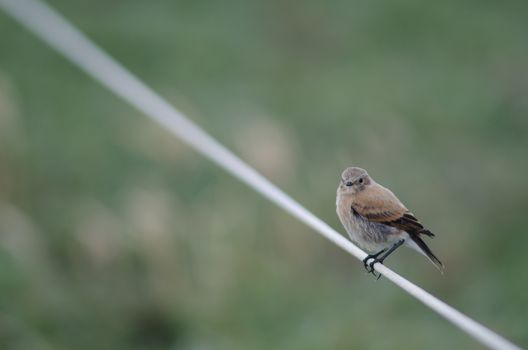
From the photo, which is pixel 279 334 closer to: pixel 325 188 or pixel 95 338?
pixel 95 338

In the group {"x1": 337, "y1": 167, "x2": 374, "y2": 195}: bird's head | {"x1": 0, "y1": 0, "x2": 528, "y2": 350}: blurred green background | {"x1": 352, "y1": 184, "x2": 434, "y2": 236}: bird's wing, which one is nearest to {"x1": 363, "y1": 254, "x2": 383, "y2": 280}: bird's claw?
{"x1": 352, "y1": 184, "x2": 434, "y2": 236}: bird's wing

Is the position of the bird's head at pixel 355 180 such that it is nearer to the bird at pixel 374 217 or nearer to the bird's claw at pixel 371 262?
the bird at pixel 374 217

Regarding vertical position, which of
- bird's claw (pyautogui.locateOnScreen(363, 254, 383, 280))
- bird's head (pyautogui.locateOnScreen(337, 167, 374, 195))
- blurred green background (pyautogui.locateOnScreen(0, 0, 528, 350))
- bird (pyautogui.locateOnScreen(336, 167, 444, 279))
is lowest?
bird's claw (pyautogui.locateOnScreen(363, 254, 383, 280))

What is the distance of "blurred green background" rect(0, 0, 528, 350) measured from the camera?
802 cm

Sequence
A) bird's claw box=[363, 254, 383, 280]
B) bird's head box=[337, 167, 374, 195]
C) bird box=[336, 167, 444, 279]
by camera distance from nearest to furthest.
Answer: bird's claw box=[363, 254, 383, 280] < bird box=[336, 167, 444, 279] < bird's head box=[337, 167, 374, 195]

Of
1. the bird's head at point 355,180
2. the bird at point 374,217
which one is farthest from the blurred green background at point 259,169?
the bird's head at point 355,180

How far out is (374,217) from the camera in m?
5.32

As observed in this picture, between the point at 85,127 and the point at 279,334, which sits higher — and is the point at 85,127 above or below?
above

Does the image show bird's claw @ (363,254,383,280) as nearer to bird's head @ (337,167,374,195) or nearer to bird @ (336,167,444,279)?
bird @ (336,167,444,279)

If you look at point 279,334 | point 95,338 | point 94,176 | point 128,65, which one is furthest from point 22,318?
point 128,65

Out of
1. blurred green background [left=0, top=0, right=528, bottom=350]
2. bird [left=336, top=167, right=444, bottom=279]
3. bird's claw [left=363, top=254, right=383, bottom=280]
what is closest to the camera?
bird's claw [left=363, top=254, right=383, bottom=280]

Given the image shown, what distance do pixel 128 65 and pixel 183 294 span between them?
5.96 metres

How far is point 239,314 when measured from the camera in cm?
790

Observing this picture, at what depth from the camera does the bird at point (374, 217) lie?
5242 millimetres
